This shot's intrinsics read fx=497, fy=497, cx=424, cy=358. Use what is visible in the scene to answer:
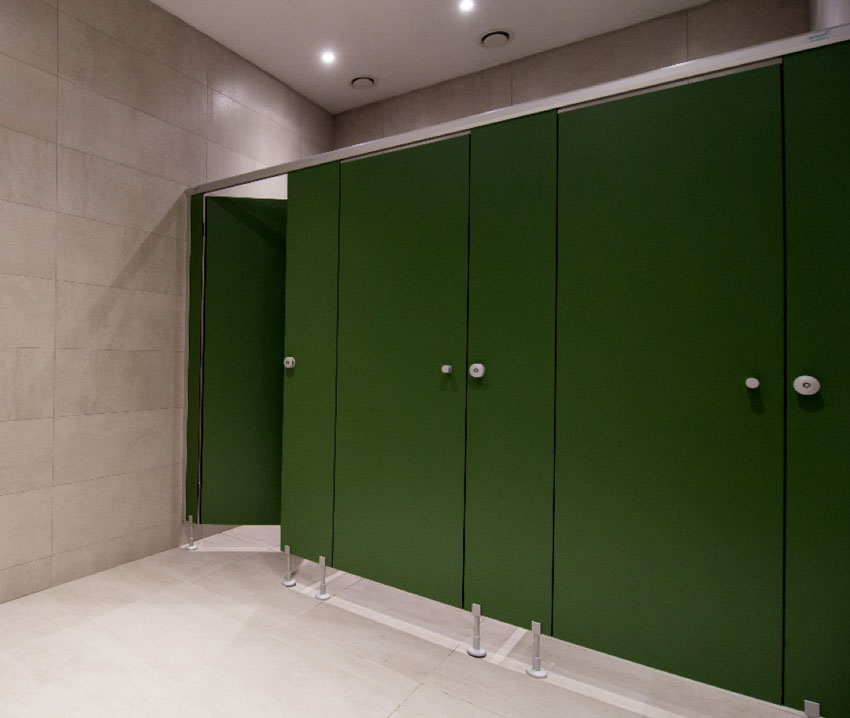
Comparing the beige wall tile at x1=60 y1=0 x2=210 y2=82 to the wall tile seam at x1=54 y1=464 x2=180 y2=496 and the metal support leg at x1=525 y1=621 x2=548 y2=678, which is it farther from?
the metal support leg at x1=525 y1=621 x2=548 y2=678

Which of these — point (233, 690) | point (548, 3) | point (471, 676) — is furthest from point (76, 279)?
point (548, 3)

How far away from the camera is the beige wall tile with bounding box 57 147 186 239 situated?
90.7 inches

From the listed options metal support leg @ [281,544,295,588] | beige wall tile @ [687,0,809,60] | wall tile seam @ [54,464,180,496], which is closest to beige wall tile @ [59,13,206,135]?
wall tile seam @ [54,464,180,496]

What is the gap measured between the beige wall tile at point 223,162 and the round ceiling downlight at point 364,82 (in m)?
0.90

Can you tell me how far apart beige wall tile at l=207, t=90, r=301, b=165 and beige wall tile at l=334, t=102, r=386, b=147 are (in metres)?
0.46

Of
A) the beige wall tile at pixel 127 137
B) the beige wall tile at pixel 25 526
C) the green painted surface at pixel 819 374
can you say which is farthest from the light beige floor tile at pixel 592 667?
the beige wall tile at pixel 127 137

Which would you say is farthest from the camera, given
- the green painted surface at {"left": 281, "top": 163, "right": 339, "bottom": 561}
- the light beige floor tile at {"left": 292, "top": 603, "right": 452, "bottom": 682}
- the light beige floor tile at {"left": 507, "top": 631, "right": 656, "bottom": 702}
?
the green painted surface at {"left": 281, "top": 163, "right": 339, "bottom": 561}

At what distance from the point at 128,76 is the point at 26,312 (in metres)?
1.30

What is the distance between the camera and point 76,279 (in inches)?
92.2

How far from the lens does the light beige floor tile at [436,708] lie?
4.95 ft

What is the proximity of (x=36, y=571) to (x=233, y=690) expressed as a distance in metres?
1.27

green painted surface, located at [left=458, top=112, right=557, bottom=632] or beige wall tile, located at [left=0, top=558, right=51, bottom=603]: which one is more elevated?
green painted surface, located at [left=458, top=112, right=557, bottom=632]

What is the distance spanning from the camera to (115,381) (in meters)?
2.51

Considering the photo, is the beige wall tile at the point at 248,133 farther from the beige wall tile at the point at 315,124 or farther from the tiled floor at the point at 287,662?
the tiled floor at the point at 287,662
